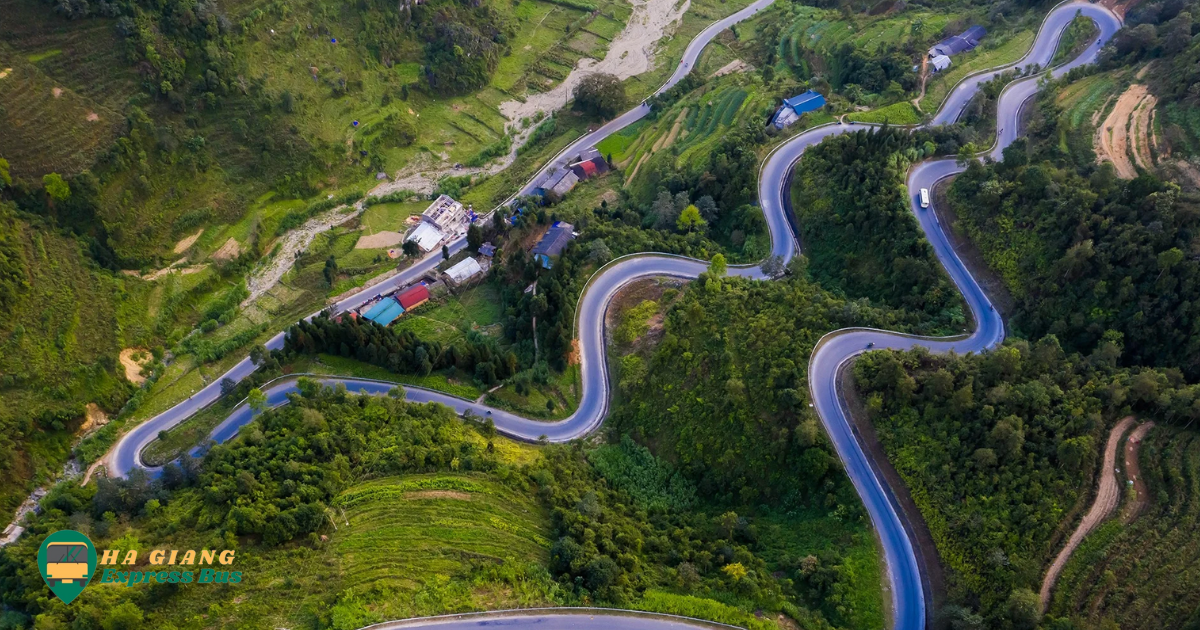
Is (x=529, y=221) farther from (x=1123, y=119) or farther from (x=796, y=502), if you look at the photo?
(x=1123, y=119)

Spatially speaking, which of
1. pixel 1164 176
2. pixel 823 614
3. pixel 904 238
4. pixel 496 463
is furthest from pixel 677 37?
pixel 823 614

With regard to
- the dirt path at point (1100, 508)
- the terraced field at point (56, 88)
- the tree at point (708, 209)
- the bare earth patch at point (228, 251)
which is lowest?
the dirt path at point (1100, 508)

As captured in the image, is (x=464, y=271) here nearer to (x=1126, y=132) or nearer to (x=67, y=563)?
(x=67, y=563)

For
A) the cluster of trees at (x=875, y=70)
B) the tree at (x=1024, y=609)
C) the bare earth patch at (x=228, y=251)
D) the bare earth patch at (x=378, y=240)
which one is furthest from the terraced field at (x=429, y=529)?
the cluster of trees at (x=875, y=70)

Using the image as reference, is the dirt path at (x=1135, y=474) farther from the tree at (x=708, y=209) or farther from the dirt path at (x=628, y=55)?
the dirt path at (x=628, y=55)

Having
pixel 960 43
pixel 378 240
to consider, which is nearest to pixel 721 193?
pixel 378 240

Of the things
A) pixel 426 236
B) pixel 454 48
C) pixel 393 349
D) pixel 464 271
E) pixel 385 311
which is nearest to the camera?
pixel 393 349

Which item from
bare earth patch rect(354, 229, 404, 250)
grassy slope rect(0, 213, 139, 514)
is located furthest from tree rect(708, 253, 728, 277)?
grassy slope rect(0, 213, 139, 514)
